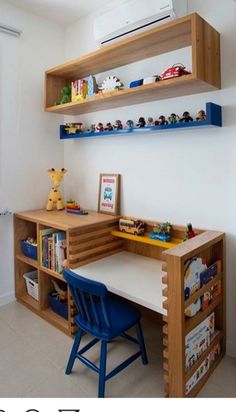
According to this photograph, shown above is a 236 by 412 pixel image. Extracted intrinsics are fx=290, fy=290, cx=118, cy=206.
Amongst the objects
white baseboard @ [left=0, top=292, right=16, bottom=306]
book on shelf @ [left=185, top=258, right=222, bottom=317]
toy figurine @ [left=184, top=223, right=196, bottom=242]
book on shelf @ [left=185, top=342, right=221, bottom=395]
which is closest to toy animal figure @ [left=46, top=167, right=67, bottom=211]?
white baseboard @ [left=0, top=292, right=16, bottom=306]

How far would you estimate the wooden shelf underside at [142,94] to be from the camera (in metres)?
1.64

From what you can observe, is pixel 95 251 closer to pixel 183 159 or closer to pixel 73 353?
pixel 73 353

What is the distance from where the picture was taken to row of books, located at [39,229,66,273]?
2164mm

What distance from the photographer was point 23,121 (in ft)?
8.41

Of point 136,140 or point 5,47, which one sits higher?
point 5,47

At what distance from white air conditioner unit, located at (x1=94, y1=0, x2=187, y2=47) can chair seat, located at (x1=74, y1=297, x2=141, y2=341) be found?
1725 mm

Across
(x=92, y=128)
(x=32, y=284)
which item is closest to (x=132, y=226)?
(x=92, y=128)

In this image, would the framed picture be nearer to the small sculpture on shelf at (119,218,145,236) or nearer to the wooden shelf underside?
the small sculpture on shelf at (119,218,145,236)

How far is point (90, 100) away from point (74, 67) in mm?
436

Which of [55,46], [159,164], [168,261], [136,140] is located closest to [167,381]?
[168,261]

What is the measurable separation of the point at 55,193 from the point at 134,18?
1.51 meters

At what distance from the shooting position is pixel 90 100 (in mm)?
2104
